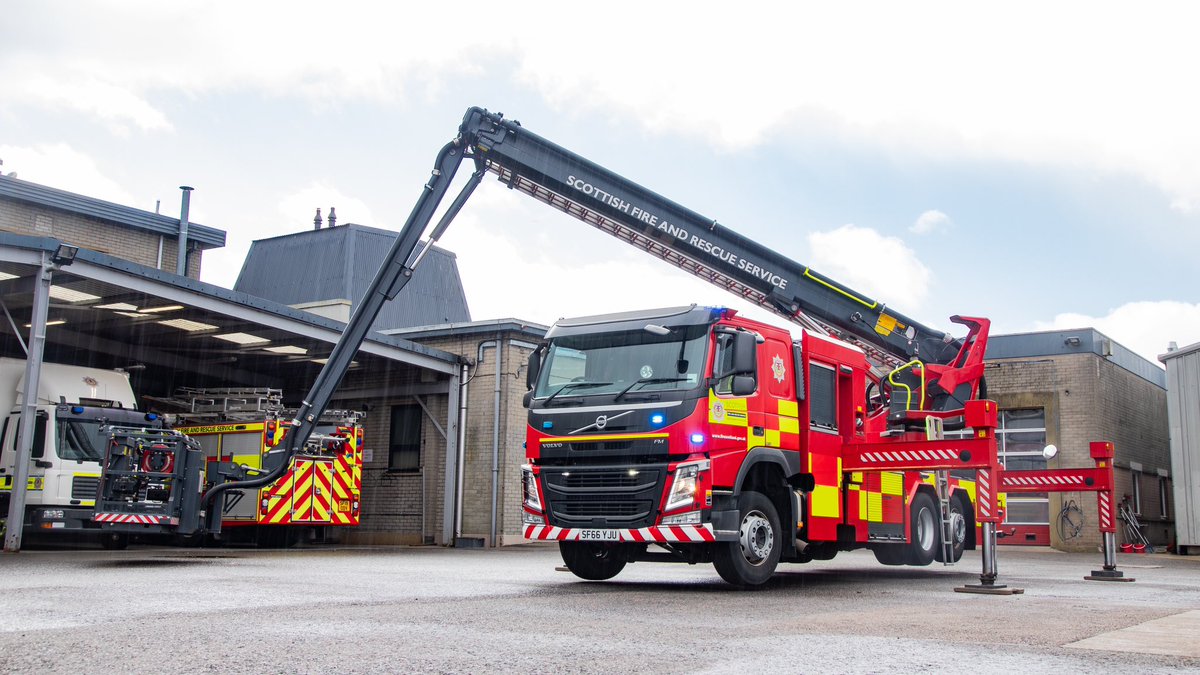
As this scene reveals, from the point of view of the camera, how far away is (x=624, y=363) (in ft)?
35.3

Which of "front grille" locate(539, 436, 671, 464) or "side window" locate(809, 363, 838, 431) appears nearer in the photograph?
"front grille" locate(539, 436, 671, 464)

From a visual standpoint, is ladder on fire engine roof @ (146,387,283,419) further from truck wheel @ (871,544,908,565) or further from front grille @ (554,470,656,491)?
truck wheel @ (871,544,908,565)

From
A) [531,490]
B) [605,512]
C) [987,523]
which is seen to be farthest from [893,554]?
[531,490]

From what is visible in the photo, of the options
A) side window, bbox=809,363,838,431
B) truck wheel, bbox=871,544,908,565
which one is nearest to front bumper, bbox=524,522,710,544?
side window, bbox=809,363,838,431

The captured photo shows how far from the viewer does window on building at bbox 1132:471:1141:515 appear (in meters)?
27.0

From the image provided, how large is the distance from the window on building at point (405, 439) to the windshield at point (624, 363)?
12599mm

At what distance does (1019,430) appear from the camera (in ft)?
84.3

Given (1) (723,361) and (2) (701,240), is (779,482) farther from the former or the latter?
(2) (701,240)

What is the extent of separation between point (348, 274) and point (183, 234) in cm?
551

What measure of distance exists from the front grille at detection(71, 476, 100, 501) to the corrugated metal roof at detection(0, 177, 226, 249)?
1312cm

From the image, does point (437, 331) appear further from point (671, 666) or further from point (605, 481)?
point (671, 666)

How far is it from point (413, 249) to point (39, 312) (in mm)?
4991

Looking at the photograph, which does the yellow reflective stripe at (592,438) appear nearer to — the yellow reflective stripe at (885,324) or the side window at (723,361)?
the side window at (723,361)

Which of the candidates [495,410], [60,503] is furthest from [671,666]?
[495,410]
